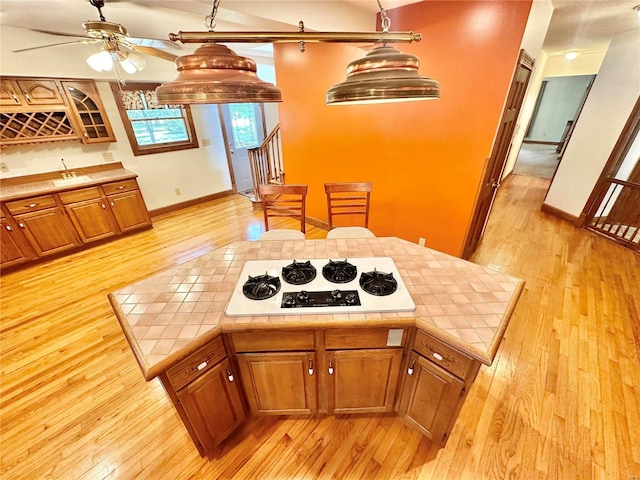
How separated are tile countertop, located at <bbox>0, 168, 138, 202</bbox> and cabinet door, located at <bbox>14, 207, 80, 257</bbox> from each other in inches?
9.0

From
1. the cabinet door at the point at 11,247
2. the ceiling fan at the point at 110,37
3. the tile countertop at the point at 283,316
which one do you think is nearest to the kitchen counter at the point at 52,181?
the cabinet door at the point at 11,247

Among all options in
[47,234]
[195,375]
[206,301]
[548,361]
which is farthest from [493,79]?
[47,234]

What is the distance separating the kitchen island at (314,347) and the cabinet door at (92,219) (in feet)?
9.58

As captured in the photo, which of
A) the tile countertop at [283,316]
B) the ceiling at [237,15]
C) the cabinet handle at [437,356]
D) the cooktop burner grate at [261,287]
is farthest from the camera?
the ceiling at [237,15]

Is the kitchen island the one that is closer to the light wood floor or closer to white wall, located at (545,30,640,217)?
the light wood floor

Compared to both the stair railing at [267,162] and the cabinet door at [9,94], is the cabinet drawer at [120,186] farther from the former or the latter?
the stair railing at [267,162]

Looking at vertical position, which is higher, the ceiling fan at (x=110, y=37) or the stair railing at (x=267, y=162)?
the ceiling fan at (x=110, y=37)

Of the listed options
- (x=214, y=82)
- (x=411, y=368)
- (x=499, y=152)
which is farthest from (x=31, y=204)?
(x=499, y=152)

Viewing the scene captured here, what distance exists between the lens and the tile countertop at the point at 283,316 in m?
1.09

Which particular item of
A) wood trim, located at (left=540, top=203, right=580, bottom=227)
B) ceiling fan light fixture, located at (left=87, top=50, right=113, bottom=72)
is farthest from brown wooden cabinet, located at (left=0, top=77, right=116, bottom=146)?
wood trim, located at (left=540, top=203, right=580, bottom=227)

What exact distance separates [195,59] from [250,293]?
3.15 feet

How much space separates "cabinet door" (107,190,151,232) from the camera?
3.71 metres

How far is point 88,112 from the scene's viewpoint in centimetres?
355

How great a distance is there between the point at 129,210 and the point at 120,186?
37 cm
